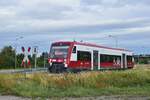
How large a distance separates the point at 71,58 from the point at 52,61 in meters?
2.05

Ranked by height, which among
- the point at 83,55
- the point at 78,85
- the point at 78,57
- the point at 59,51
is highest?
the point at 59,51

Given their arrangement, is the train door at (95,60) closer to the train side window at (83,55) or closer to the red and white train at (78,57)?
the red and white train at (78,57)

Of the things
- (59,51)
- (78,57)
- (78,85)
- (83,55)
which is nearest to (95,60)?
(83,55)

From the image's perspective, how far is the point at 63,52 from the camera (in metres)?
45.8

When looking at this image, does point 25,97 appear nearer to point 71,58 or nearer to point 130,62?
point 71,58

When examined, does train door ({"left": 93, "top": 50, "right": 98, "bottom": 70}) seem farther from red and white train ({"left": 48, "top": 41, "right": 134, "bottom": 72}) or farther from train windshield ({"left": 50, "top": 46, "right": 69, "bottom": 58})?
train windshield ({"left": 50, "top": 46, "right": 69, "bottom": 58})

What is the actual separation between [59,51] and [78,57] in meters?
2.18

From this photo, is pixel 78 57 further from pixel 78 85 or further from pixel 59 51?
pixel 78 85

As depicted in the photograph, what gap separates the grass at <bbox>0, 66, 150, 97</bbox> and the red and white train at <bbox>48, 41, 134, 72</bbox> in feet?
50.6

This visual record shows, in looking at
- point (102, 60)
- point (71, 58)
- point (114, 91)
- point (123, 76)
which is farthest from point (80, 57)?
point (114, 91)

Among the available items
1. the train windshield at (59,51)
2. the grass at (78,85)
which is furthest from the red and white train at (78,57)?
the grass at (78,85)

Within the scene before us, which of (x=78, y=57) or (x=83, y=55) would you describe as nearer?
(x=78, y=57)

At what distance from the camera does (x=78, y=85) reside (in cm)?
2684

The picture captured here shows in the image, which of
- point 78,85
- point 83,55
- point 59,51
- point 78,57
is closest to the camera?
point 78,85
